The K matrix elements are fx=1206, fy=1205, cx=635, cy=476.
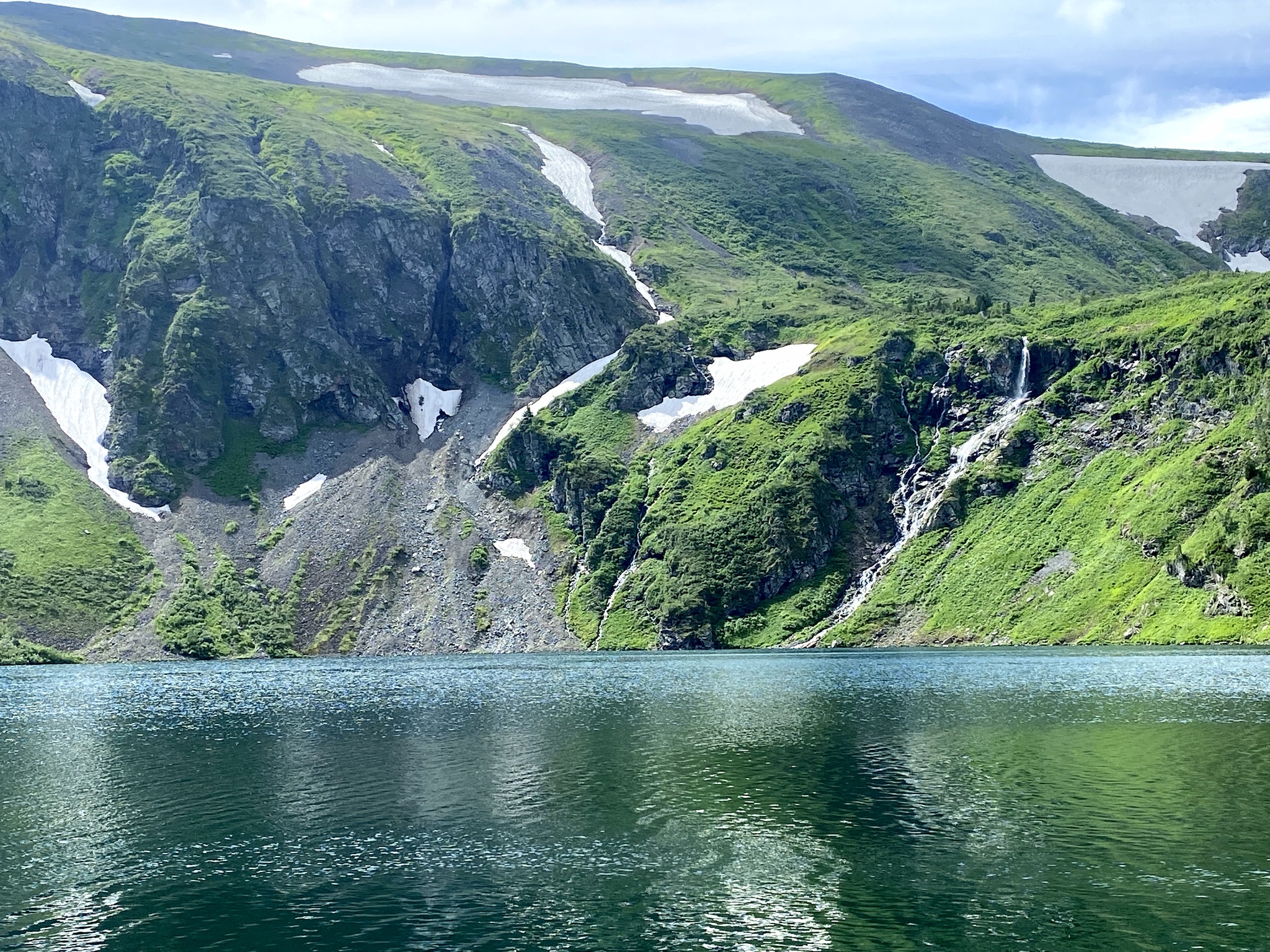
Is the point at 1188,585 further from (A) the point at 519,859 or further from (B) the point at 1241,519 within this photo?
(A) the point at 519,859

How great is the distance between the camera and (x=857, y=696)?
105000mm

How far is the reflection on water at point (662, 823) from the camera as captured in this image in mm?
41312

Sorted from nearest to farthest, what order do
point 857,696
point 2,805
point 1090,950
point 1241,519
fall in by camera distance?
point 1090,950, point 2,805, point 857,696, point 1241,519

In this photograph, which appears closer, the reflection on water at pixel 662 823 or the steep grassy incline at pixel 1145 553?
the reflection on water at pixel 662 823

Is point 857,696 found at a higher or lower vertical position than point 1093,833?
lower

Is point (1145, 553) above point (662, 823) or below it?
below

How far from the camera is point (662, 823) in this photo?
5694 cm

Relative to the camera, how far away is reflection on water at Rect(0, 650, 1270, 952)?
4131cm

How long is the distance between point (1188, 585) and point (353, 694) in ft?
351

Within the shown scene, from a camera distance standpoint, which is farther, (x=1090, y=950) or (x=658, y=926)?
(x=658, y=926)

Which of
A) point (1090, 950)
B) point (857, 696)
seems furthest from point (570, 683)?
point (1090, 950)

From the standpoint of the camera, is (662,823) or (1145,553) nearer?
(662,823)

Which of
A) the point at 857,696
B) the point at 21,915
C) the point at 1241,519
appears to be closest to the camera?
the point at 21,915

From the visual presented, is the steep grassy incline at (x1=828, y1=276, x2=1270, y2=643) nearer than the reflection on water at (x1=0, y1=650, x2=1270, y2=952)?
No
